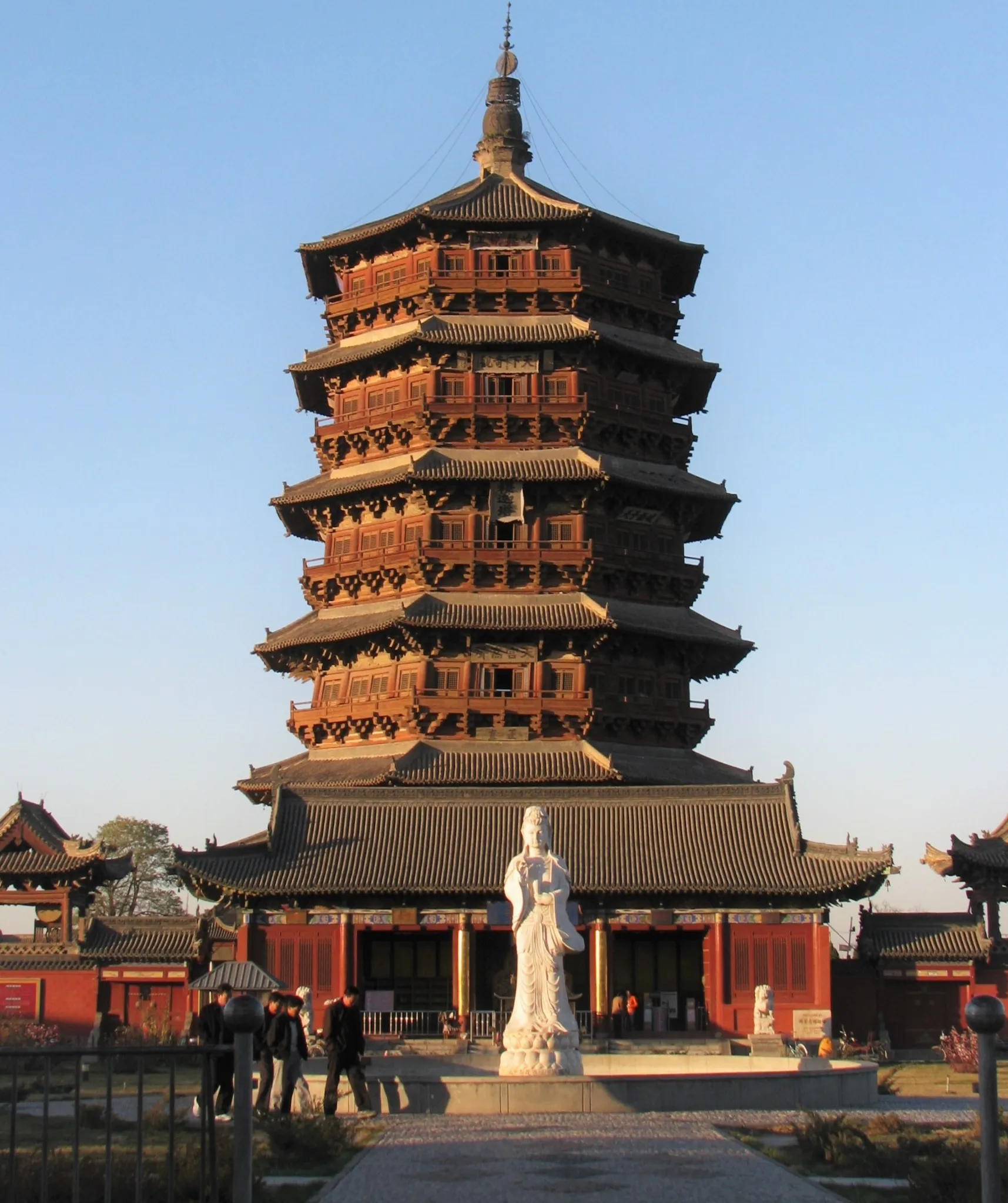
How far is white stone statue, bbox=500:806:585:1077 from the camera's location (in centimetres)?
2553

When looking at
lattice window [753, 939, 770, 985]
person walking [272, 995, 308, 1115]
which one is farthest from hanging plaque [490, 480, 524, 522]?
person walking [272, 995, 308, 1115]

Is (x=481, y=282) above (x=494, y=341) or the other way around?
above

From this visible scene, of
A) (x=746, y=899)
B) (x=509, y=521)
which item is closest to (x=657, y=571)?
(x=509, y=521)

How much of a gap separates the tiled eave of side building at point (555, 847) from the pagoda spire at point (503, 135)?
2055 cm

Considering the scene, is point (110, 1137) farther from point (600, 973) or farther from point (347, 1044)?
point (600, 973)

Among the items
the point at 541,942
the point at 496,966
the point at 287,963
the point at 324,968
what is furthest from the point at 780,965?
the point at 541,942

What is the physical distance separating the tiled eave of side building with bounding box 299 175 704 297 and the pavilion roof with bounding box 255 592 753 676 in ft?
34.3

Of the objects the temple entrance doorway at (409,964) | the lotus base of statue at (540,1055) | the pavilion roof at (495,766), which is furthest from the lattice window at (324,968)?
the lotus base of statue at (540,1055)

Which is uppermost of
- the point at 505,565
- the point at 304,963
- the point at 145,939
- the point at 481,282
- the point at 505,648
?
the point at 481,282

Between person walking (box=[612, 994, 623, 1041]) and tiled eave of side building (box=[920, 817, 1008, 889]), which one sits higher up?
tiled eave of side building (box=[920, 817, 1008, 889])

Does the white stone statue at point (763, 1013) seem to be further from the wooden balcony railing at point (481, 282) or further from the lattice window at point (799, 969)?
the wooden balcony railing at point (481, 282)

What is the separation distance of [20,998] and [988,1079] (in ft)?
111

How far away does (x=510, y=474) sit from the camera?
143 ft

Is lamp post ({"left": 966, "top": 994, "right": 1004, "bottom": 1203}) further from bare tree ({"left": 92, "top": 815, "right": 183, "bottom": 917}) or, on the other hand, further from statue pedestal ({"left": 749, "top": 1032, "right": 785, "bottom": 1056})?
bare tree ({"left": 92, "top": 815, "right": 183, "bottom": 917})
